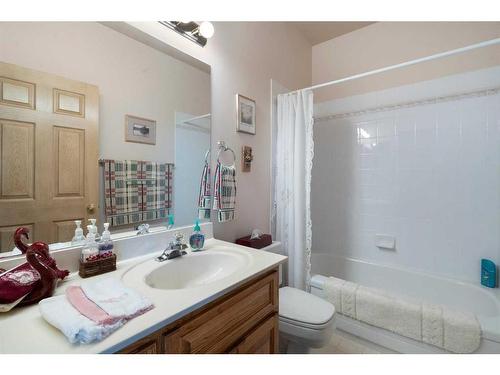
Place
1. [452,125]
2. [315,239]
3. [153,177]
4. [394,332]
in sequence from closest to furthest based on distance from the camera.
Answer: [153,177], [394,332], [452,125], [315,239]

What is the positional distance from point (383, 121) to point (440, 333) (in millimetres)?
1636

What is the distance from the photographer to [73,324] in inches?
21.3

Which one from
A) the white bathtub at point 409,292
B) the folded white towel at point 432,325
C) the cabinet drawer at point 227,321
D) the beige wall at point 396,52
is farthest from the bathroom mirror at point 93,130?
the beige wall at point 396,52

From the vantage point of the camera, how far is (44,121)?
848mm

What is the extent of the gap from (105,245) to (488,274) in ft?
7.91

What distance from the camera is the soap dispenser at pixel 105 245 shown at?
93 cm

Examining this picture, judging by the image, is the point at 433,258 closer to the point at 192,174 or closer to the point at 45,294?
the point at 192,174

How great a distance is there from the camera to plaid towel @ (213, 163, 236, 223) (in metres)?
1.47

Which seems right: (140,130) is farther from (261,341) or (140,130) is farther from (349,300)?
(349,300)

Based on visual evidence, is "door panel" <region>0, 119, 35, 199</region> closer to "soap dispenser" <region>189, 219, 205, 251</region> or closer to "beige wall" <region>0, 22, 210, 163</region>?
"beige wall" <region>0, 22, 210, 163</region>

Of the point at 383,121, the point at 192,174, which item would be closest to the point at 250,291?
the point at 192,174

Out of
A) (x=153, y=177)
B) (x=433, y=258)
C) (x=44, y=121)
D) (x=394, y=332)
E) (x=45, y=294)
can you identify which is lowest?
(x=394, y=332)

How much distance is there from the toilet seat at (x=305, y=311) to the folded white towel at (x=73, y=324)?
3.09 feet
